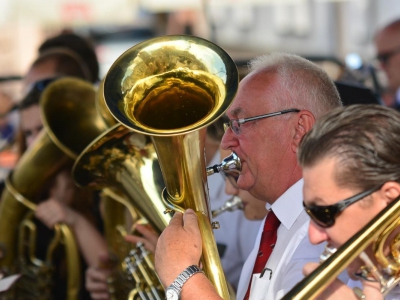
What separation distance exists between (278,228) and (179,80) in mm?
574

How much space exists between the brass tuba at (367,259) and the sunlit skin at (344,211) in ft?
0.10

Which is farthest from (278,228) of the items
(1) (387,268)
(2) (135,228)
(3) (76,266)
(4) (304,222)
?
(3) (76,266)

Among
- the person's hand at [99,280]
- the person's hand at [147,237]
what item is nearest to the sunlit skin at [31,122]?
the person's hand at [99,280]

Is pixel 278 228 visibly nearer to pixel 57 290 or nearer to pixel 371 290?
pixel 371 290

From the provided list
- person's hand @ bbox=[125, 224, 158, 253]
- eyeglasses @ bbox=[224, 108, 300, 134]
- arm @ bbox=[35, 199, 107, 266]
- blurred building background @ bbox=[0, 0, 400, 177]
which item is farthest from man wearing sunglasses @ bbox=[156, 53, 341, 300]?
blurred building background @ bbox=[0, 0, 400, 177]

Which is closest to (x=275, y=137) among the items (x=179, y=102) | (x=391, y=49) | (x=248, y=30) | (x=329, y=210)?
(x=179, y=102)

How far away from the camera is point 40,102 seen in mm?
4324

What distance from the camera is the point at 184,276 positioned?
90.5 inches

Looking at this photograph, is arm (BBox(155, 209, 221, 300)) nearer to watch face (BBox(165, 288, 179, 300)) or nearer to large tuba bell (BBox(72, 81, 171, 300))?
watch face (BBox(165, 288, 179, 300))

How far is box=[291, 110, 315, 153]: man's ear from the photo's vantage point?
2.74m

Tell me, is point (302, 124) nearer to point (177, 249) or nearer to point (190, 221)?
point (190, 221)

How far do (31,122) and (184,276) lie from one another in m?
2.45

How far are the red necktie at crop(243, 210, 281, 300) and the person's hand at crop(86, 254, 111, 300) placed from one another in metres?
1.63

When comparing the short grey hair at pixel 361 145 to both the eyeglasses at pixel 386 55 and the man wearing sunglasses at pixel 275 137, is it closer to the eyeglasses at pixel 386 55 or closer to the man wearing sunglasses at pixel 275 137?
the man wearing sunglasses at pixel 275 137
